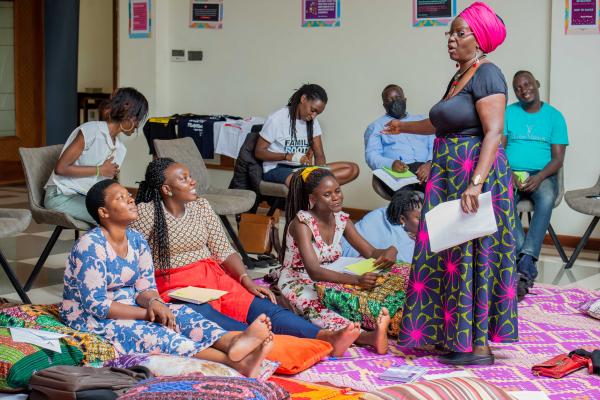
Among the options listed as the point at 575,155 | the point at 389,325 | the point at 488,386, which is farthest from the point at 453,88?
the point at 575,155

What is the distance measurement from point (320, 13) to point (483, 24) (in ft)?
14.2

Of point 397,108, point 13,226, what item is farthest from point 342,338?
point 397,108

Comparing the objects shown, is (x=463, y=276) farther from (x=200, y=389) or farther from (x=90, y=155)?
(x=90, y=155)

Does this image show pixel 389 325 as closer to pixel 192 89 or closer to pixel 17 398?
pixel 17 398

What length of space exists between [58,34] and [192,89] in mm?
2027

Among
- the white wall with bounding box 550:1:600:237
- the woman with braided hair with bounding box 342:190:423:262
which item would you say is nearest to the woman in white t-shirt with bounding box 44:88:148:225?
the woman with braided hair with bounding box 342:190:423:262

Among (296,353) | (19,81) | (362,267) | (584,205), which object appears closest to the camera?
(296,353)

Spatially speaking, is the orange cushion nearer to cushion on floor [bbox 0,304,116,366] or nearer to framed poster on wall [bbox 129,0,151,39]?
cushion on floor [bbox 0,304,116,366]

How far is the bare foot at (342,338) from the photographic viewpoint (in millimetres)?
3986

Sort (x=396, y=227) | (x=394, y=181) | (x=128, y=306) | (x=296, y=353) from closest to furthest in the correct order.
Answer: (x=128, y=306) → (x=296, y=353) → (x=396, y=227) → (x=394, y=181)

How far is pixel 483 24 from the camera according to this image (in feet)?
12.7

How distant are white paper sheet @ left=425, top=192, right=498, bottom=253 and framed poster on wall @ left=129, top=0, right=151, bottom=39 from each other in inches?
226

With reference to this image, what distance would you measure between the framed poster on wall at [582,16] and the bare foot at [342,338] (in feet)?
12.3

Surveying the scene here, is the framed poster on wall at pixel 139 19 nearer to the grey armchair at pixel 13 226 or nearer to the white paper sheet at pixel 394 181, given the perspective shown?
the white paper sheet at pixel 394 181
